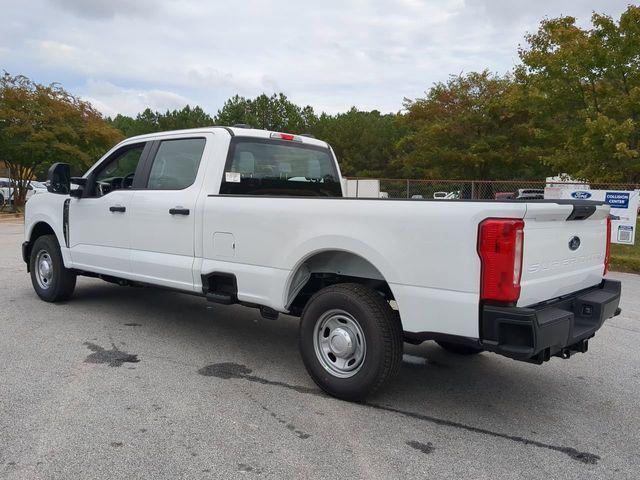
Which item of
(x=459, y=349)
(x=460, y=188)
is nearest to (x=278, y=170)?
(x=459, y=349)

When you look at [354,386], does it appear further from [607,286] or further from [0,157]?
[0,157]

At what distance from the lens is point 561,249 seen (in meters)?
3.55

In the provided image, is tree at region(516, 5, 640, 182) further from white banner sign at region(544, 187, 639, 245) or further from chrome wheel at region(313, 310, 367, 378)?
chrome wheel at region(313, 310, 367, 378)

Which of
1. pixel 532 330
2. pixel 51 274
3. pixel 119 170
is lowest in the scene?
pixel 51 274

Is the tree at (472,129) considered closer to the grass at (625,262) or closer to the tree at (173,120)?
the grass at (625,262)

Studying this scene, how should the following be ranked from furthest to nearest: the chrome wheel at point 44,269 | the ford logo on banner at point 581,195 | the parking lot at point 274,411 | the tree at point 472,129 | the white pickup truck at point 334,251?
1. the tree at point 472,129
2. the ford logo on banner at point 581,195
3. the chrome wheel at point 44,269
4. the white pickup truck at point 334,251
5. the parking lot at point 274,411

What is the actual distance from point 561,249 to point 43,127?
927 inches

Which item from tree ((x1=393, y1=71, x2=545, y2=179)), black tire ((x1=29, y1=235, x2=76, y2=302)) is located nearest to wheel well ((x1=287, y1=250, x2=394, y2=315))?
black tire ((x1=29, y1=235, x2=76, y2=302))

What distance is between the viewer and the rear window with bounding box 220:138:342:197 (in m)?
4.99

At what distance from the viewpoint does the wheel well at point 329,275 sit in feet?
13.1

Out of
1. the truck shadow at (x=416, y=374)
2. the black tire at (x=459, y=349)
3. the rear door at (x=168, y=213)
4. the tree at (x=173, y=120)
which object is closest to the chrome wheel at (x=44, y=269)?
the truck shadow at (x=416, y=374)

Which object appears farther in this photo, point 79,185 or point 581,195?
point 581,195

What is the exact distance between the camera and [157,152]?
5430 millimetres

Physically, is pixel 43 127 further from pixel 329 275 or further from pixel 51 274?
pixel 329 275
